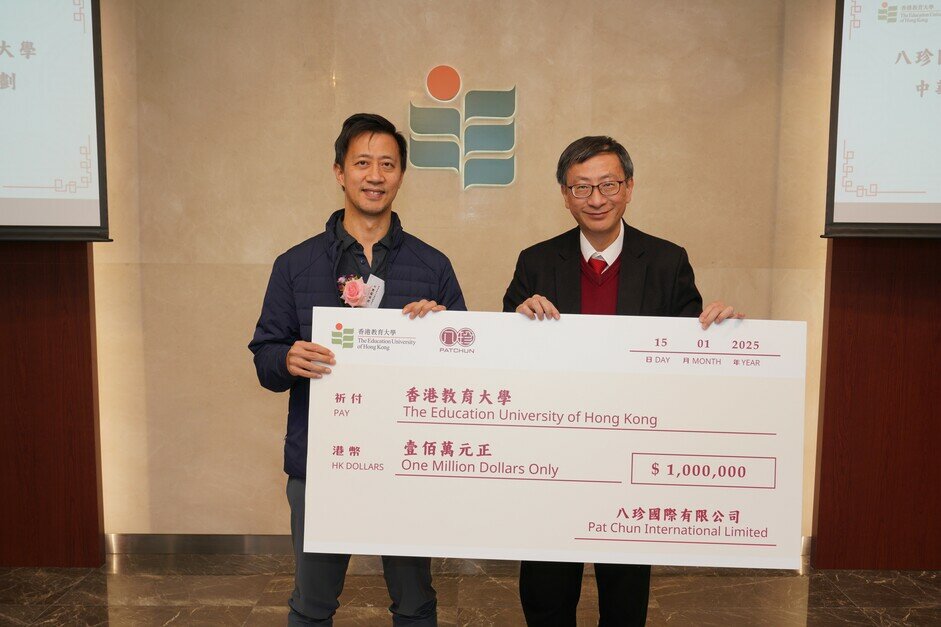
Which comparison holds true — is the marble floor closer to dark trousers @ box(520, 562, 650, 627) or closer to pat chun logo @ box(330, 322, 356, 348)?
dark trousers @ box(520, 562, 650, 627)

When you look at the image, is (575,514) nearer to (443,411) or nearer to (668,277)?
(443,411)

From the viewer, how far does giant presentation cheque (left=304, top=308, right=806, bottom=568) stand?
1.98 metres

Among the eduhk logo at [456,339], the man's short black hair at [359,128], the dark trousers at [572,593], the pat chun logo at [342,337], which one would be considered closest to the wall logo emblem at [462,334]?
the eduhk logo at [456,339]

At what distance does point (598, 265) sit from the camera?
2145 millimetres

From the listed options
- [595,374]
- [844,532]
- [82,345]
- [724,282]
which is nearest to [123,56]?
[82,345]

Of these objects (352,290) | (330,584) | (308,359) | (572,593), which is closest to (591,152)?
(352,290)

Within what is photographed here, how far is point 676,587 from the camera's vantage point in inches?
127

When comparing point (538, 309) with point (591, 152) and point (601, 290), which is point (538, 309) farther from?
point (591, 152)

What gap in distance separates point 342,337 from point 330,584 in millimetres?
691

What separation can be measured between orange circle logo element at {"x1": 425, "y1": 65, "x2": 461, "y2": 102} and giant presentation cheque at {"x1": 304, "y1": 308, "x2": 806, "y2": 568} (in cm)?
163

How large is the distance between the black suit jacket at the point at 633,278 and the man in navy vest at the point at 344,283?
30 cm

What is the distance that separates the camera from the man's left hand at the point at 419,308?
6.51 feet

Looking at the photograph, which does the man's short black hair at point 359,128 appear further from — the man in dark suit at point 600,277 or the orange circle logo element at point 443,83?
the orange circle logo element at point 443,83

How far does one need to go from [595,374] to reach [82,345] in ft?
8.06
